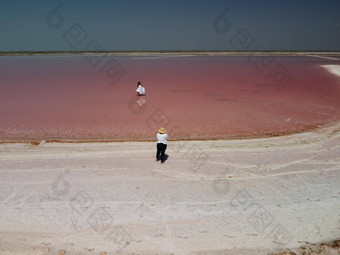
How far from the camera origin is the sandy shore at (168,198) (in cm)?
568

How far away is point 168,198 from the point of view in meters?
7.16

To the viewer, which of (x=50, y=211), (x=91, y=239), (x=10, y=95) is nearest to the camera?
(x=91, y=239)

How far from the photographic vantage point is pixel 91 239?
225 inches

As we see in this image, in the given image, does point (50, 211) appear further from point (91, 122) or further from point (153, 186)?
point (91, 122)

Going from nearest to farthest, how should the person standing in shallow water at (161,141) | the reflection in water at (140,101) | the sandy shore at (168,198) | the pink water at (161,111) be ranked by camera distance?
the sandy shore at (168,198), the person standing in shallow water at (161,141), the pink water at (161,111), the reflection in water at (140,101)

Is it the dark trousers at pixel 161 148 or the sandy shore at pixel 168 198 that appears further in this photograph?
the dark trousers at pixel 161 148

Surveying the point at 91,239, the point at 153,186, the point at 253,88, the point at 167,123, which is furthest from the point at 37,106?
the point at 253,88

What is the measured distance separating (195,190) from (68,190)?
11.8 ft

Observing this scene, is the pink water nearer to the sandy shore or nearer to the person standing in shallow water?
the sandy shore

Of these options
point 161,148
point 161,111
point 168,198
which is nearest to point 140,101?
point 161,111

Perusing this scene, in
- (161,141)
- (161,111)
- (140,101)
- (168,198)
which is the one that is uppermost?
(140,101)

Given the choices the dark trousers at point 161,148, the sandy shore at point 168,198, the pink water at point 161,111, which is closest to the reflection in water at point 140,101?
the pink water at point 161,111

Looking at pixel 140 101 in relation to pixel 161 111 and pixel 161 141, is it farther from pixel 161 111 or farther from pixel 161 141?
pixel 161 141

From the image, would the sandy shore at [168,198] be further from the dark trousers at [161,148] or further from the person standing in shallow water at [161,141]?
the person standing in shallow water at [161,141]
